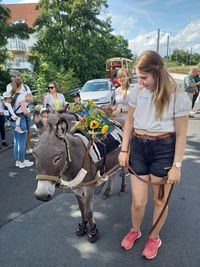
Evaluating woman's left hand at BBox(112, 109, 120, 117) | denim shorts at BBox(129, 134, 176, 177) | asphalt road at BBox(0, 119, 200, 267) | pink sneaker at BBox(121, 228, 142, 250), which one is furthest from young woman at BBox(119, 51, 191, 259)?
woman's left hand at BBox(112, 109, 120, 117)

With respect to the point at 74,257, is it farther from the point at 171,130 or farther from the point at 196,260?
the point at 171,130

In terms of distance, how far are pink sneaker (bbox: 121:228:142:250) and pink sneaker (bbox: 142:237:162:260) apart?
18 centimetres

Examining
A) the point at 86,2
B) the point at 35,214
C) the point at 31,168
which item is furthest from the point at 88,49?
the point at 35,214

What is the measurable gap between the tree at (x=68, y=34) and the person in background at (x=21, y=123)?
54.5ft

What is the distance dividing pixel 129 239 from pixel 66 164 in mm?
1266

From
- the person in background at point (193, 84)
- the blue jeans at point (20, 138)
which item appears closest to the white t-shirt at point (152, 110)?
the blue jeans at point (20, 138)

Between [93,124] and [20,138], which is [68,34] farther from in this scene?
[93,124]

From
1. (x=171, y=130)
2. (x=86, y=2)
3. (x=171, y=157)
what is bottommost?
(x=171, y=157)

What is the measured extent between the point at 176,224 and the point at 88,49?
21.7 metres

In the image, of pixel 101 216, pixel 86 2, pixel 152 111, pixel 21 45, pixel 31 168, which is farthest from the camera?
pixel 21 45

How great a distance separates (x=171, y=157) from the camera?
2.37 meters

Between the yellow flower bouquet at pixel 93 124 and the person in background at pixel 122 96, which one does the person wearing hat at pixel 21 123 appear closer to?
the person in background at pixel 122 96

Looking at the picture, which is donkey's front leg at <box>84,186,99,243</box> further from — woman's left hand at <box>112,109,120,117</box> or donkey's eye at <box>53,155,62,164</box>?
woman's left hand at <box>112,109,120,117</box>

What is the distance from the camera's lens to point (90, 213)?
2.97 meters
